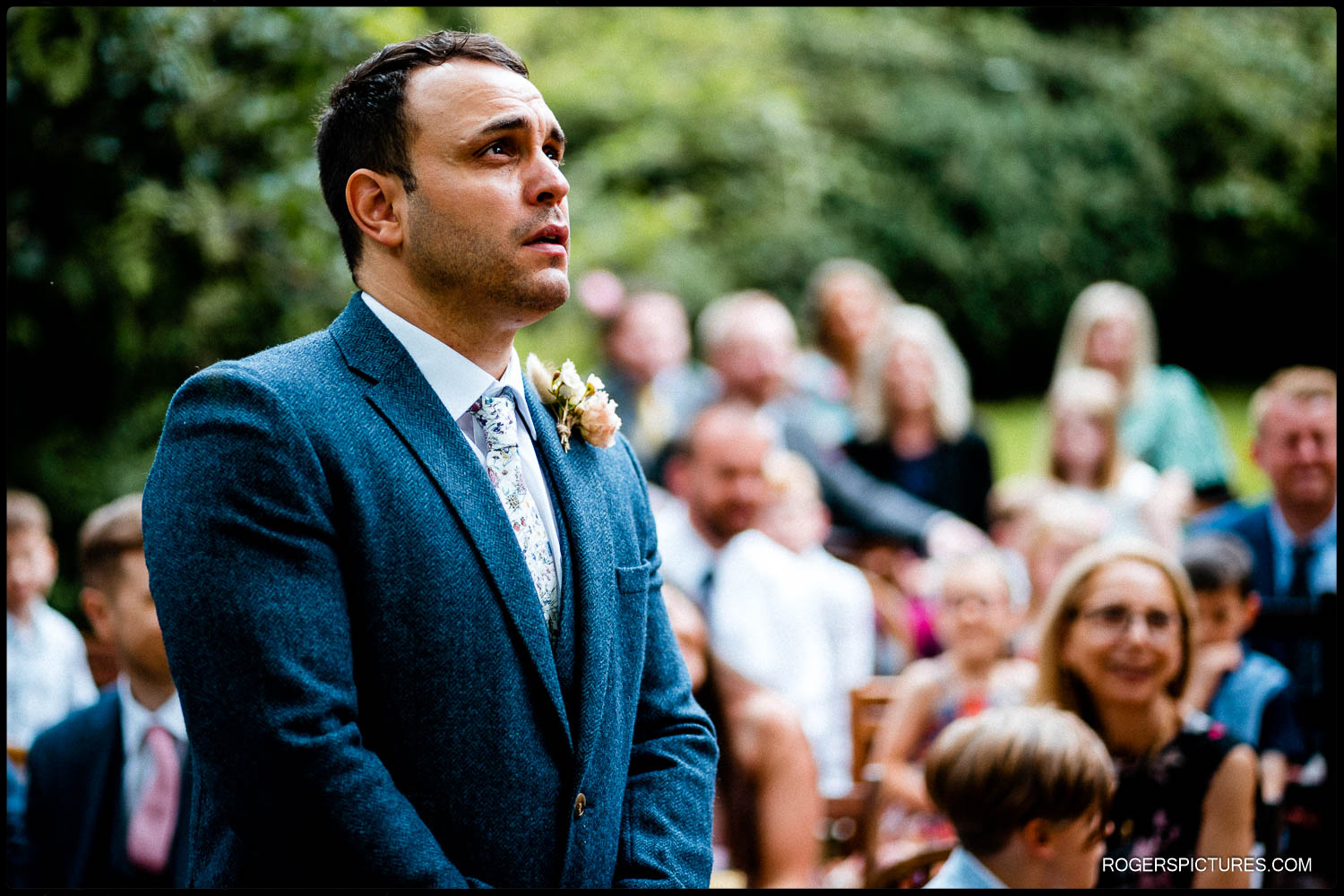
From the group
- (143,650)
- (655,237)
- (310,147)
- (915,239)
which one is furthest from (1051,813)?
(915,239)

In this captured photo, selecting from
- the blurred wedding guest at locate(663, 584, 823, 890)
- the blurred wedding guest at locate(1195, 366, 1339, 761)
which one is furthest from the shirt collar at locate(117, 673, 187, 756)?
the blurred wedding guest at locate(1195, 366, 1339, 761)

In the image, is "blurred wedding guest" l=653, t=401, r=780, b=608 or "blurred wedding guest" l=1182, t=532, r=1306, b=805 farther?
"blurred wedding guest" l=653, t=401, r=780, b=608

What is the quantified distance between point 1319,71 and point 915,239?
4.43 meters

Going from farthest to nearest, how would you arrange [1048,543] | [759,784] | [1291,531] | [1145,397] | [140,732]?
[1145,397] < [1048,543] < [1291,531] < [759,784] < [140,732]

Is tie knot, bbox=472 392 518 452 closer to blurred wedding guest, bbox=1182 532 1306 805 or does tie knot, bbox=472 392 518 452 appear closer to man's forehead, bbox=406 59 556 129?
man's forehead, bbox=406 59 556 129

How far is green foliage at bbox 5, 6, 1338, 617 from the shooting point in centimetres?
404

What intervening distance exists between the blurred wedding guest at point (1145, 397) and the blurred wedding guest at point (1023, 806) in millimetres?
3611

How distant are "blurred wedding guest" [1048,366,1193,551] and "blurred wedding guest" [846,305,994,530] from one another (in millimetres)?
450

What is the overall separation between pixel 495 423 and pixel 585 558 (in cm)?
24

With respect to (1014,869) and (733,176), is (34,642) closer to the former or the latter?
(1014,869)

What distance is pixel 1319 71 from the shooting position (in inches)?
454

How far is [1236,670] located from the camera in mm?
3713

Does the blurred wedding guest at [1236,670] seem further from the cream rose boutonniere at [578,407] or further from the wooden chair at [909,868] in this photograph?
the cream rose boutonniere at [578,407]

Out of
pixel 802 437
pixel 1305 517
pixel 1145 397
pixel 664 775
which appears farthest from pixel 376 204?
pixel 1145 397
